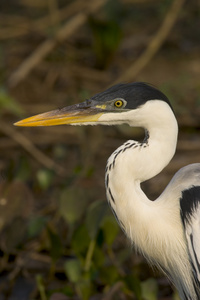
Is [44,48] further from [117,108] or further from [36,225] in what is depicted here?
[117,108]

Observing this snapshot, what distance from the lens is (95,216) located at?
418 centimetres

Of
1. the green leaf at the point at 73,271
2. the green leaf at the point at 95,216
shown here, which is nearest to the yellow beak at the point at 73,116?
the green leaf at the point at 95,216

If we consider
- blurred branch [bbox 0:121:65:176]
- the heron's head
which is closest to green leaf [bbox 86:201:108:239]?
the heron's head

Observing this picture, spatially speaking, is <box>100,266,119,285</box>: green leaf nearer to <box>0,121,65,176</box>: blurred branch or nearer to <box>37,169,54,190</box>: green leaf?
<box>37,169,54,190</box>: green leaf

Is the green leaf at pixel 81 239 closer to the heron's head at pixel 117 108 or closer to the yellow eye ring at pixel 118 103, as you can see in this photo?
the heron's head at pixel 117 108

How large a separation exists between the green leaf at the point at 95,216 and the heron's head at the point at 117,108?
0.88 m

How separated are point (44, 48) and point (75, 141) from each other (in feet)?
3.46

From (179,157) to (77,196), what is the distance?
7.83 feet

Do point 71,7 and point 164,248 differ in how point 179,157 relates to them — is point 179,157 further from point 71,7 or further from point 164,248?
point 164,248

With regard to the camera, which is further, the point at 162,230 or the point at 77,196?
the point at 77,196

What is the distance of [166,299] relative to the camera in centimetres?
464

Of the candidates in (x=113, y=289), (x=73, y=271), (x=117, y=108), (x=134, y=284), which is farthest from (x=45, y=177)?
(x=117, y=108)

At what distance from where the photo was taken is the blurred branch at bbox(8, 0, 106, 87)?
723 centimetres

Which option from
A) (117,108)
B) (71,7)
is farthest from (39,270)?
(71,7)
